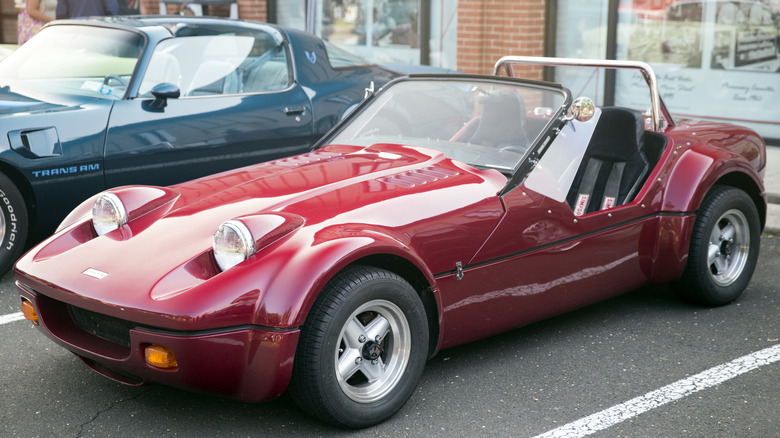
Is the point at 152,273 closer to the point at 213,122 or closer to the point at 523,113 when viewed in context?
the point at 523,113

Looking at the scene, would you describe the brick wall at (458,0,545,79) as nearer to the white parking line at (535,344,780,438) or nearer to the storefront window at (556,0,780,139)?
the storefront window at (556,0,780,139)

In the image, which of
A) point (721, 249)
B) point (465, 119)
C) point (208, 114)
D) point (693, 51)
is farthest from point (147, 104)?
point (693, 51)

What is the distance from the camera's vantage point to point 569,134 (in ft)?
14.0

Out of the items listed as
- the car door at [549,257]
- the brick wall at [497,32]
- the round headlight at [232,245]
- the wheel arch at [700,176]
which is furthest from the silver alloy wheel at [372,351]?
the brick wall at [497,32]

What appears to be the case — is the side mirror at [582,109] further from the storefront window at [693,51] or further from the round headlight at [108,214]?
the storefront window at [693,51]

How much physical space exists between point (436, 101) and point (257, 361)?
76.6 inches

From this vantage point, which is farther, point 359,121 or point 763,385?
point 359,121

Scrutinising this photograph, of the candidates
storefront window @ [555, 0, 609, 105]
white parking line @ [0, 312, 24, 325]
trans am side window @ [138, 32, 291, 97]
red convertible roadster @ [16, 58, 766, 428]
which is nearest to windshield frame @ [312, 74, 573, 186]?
red convertible roadster @ [16, 58, 766, 428]

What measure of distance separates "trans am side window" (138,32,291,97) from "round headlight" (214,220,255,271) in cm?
280

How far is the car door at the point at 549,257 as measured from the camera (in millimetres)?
3740

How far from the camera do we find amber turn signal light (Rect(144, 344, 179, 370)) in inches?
121

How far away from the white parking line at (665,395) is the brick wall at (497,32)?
6.23 meters

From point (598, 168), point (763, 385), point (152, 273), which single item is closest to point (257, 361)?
point (152, 273)

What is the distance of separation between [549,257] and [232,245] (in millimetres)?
1512
